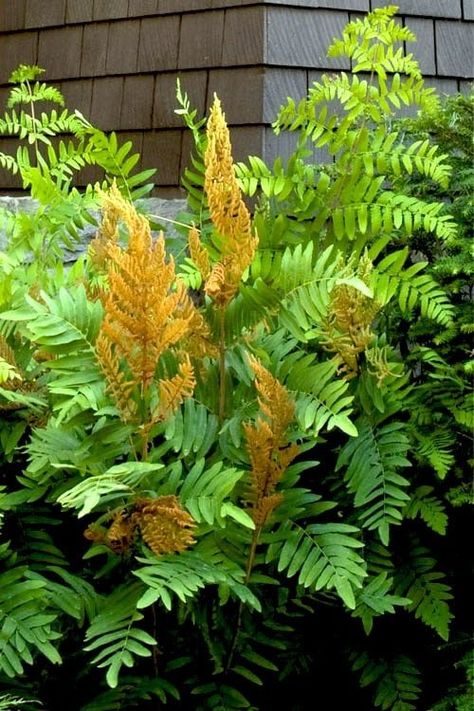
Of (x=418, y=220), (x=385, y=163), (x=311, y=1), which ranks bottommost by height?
(x=418, y=220)

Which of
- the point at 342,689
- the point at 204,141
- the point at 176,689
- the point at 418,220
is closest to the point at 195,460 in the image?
the point at 176,689

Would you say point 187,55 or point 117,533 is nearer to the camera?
point 117,533

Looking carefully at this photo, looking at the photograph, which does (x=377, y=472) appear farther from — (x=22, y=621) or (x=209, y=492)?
(x=22, y=621)

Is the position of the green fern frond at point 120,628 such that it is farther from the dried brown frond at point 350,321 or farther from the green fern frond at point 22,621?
the dried brown frond at point 350,321

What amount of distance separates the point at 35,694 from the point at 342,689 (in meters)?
0.69

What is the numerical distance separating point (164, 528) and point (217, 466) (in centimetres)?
14

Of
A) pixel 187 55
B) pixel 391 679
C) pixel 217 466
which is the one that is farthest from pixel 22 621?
pixel 187 55

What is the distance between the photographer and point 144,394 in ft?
4.98

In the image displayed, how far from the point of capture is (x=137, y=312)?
4.73ft

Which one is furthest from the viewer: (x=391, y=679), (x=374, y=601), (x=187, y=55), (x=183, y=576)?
(x=187, y=55)

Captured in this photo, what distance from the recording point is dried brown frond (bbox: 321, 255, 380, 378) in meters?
1.73

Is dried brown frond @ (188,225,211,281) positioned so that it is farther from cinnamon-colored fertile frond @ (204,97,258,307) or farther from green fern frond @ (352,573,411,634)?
green fern frond @ (352,573,411,634)

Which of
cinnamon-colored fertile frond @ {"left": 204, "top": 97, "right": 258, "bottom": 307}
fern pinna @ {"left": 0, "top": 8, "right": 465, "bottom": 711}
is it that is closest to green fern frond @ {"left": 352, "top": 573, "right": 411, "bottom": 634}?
fern pinna @ {"left": 0, "top": 8, "right": 465, "bottom": 711}

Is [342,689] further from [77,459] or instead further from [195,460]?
[77,459]
